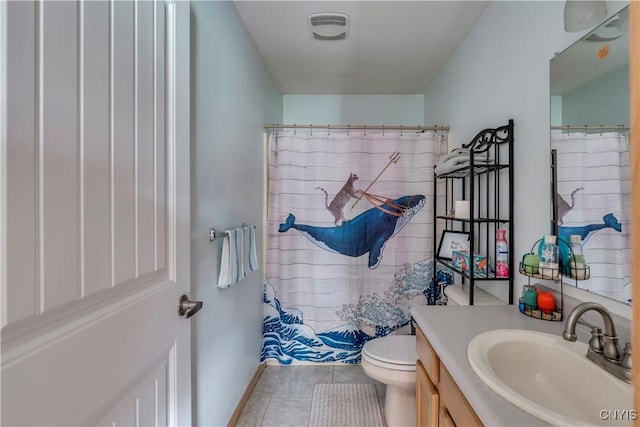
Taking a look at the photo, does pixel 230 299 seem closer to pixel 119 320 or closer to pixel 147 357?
pixel 147 357

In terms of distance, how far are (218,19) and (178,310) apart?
1391mm

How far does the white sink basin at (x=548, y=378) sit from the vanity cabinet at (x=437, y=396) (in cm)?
12

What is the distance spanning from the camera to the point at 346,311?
7.61ft

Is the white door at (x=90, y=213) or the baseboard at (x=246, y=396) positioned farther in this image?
the baseboard at (x=246, y=396)

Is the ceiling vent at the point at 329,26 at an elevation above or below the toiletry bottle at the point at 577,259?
above

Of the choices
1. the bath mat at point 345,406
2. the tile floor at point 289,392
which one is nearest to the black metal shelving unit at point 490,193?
the bath mat at point 345,406

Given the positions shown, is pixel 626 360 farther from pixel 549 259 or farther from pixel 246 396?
pixel 246 396

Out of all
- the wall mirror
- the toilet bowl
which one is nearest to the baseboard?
the toilet bowl

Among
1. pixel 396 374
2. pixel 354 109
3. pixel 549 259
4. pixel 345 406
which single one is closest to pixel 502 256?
pixel 549 259

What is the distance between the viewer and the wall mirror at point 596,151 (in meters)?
0.88

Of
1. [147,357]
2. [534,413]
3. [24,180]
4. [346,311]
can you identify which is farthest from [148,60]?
[346,311]

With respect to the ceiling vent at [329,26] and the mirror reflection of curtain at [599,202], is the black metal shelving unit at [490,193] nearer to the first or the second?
the mirror reflection of curtain at [599,202]

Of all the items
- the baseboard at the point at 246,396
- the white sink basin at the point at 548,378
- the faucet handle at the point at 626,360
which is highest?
the faucet handle at the point at 626,360

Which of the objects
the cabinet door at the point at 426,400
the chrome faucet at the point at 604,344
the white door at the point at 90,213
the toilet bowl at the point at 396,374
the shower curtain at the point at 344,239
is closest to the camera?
the white door at the point at 90,213
